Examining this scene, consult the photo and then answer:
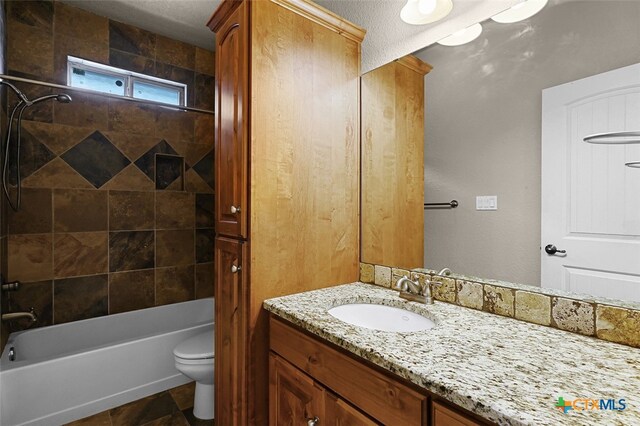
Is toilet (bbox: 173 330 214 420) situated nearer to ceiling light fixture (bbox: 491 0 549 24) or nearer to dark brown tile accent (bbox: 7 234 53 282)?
dark brown tile accent (bbox: 7 234 53 282)

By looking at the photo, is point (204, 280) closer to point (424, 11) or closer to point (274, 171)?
point (274, 171)

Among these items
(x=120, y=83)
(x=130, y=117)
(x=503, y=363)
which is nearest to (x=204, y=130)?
(x=130, y=117)

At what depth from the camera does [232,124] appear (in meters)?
1.46

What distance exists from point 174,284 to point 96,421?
1.06 meters

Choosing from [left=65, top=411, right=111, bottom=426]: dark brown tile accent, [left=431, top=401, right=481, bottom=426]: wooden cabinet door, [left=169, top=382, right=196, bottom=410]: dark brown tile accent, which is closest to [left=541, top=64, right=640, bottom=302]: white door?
[left=431, top=401, right=481, bottom=426]: wooden cabinet door

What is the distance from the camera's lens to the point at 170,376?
2.24 metres

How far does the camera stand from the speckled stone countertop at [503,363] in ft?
1.95

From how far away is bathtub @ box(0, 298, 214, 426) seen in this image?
1.72m

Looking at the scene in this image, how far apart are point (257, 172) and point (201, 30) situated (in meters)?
1.94

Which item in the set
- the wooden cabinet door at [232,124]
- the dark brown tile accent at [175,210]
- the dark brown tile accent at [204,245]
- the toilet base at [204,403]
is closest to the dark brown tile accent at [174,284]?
the dark brown tile accent at [204,245]

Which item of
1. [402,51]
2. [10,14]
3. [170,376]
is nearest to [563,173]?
[402,51]

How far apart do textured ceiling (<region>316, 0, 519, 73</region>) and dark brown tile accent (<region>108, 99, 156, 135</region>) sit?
162cm

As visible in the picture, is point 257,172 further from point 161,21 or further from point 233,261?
point 161,21

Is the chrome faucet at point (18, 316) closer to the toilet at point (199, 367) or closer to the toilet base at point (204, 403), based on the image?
the toilet at point (199, 367)
